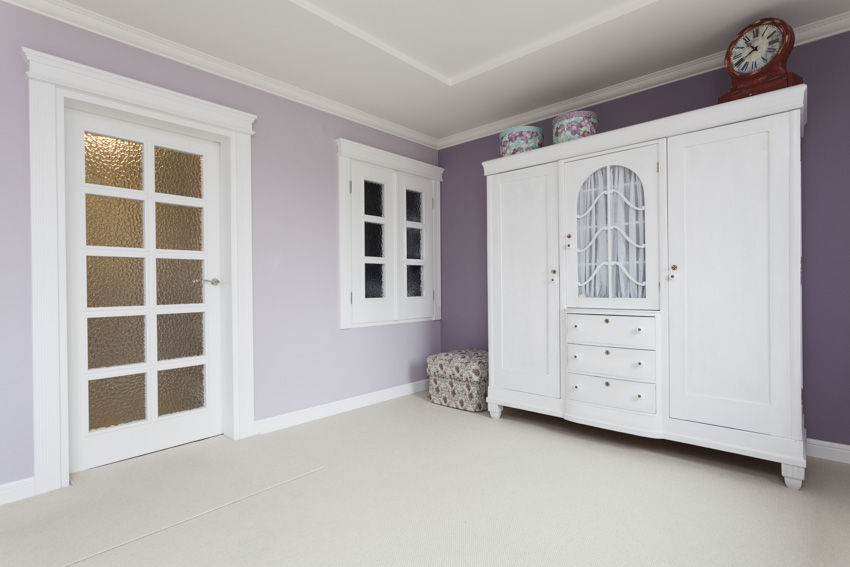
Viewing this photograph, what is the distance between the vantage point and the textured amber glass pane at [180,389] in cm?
267

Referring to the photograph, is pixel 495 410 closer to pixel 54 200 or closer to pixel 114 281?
pixel 114 281

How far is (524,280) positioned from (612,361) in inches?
32.0

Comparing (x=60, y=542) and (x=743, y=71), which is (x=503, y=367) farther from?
(x=60, y=542)

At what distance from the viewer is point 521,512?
1.89 m

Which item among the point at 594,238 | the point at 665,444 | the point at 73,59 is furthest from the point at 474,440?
the point at 73,59

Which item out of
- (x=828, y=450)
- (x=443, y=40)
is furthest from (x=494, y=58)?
(x=828, y=450)

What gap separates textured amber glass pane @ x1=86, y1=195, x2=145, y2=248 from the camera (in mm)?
2408

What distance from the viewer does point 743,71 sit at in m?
2.36

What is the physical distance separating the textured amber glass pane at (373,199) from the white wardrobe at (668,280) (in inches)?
45.4

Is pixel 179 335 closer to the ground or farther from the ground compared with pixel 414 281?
closer to the ground

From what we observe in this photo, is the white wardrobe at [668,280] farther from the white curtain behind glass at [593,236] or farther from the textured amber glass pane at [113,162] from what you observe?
the textured amber glass pane at [113,162]

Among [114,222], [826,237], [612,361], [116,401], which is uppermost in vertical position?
[114,222]

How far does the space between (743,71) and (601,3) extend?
2.90 feet

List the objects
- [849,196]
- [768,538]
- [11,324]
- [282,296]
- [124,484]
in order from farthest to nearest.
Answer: [282,296] < [849,196] < [124,484] < [11,324] < [768,538]
